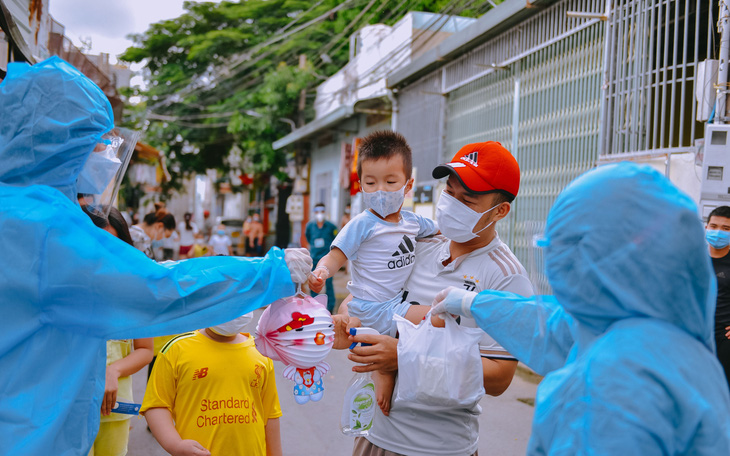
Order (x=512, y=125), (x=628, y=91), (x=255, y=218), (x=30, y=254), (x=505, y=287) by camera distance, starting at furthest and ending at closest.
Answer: (x=255, y=218)
(x=512, y=125)
(x=628, y=91)
(x=505, y=287)
(x=30, y=254)

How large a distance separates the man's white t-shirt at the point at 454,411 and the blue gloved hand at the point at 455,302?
0.32m

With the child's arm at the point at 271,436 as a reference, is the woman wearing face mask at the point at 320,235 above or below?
above

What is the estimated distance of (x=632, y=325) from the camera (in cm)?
121

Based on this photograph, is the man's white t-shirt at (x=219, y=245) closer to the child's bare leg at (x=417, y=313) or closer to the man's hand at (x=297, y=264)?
the child's bare leg at (x=417, y=313)

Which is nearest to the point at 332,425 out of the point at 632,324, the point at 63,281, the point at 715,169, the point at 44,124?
the point at 715,169

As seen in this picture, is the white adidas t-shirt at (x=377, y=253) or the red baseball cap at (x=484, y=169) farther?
the white adidas t-shirt at (x=377, y=253)

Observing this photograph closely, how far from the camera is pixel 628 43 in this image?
22.2 ft

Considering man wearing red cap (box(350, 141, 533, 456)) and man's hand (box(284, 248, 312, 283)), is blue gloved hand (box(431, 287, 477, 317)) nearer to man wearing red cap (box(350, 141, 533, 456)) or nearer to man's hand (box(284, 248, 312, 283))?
man wearing red cap (box(350, 141, 533, 456))

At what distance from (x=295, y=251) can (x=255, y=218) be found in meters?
19.2

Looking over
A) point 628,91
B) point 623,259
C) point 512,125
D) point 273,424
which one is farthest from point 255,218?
point 623,259

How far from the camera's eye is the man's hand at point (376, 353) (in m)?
2.11

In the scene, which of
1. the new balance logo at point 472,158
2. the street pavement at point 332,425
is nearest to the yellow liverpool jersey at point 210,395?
the new balance logo at point 472,158

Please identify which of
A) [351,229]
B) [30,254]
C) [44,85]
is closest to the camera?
[30,254]

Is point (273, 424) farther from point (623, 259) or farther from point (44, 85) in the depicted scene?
point (623, 259)
